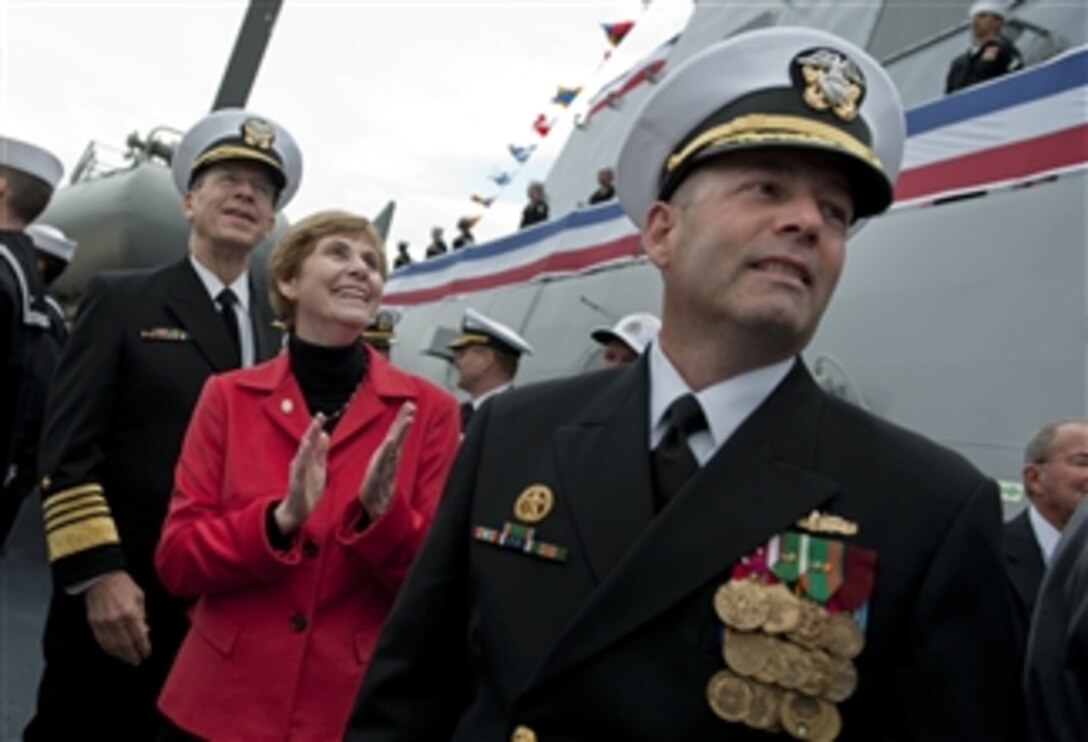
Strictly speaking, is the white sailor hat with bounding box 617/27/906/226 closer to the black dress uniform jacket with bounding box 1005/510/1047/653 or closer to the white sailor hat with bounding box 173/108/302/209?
the white sailor hat with bounding box 173/108/302/209

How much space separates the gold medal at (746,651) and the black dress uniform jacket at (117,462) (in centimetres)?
165

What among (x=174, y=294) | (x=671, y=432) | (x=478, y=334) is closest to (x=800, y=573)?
(x=671, y=432)

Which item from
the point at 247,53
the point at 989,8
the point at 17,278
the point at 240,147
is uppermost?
the point at 247,53

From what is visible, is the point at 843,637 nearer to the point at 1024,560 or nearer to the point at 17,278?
the point at 17,278

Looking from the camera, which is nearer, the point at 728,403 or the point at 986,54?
the point at 728,403

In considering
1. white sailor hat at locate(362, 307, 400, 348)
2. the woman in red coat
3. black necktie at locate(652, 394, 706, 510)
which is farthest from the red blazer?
white sailor hat at locate(362, 307, 400, 348)

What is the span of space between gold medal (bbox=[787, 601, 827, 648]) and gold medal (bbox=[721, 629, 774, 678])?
0.10 feet

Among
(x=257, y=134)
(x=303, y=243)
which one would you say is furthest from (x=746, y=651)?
(x=257, y=134)

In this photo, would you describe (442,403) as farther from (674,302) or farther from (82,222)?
(82,222)

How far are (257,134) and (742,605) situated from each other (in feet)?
7.08

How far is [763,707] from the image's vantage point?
1.23 meters

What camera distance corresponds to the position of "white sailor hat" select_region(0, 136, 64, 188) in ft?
10.1

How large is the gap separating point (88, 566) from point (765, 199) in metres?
1.71

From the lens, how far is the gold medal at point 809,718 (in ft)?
4.00
